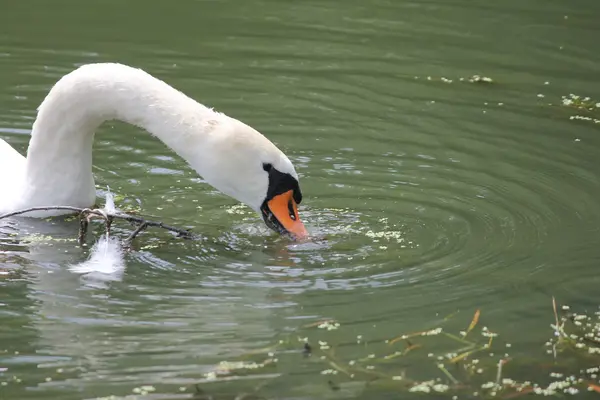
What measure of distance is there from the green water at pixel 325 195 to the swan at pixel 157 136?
0.23 meters

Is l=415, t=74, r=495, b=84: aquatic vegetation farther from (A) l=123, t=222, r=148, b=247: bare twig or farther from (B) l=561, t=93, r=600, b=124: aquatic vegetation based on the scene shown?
(A) l=123, t=222, r=148, b=247: bare twig

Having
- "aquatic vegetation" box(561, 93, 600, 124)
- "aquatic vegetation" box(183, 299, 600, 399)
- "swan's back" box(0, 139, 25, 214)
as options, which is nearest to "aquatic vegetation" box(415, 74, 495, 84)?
"aquatic vegetation" box(561, 93, 600, 124)

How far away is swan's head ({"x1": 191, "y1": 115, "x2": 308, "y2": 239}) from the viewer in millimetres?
7289

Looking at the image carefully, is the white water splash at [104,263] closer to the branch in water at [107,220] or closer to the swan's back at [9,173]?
the branch in water at [107,220]

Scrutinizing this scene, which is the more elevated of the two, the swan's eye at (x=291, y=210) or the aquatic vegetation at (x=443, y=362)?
the swan's eye at (x=291, y=210)

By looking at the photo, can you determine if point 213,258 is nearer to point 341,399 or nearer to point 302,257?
point 302,257

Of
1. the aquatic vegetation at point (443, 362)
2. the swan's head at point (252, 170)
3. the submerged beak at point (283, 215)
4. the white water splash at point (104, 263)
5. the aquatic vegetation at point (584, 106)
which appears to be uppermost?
the aquatic vegetation at point (584, 106)

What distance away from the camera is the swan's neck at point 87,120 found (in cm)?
739

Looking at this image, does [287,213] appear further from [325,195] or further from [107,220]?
[325,195]

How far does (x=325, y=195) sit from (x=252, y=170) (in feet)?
4.60

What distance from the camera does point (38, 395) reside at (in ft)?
17.8

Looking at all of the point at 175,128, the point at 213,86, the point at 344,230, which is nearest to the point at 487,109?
the point at 213,86

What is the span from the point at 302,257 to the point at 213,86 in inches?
163

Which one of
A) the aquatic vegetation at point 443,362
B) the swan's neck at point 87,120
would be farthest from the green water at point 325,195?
the swan's neck at point 87,120
